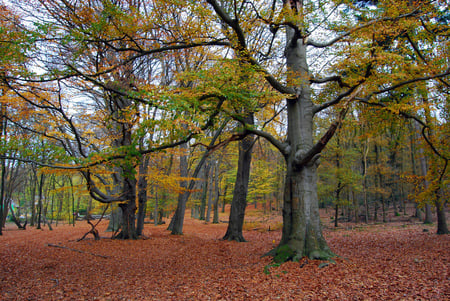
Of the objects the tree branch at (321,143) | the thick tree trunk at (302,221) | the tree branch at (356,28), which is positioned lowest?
the thick tree trunk at (302,221)

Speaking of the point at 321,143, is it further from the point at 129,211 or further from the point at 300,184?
the point at 129,211

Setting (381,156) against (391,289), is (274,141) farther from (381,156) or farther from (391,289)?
(381,156)

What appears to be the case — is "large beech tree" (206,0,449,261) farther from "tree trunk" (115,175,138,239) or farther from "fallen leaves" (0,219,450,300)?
"tree trunk" (115,175,138,239)

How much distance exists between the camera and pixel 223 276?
5.30 metres

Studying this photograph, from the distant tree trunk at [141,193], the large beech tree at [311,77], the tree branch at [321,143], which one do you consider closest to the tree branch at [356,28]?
the large beech tree at [311,77]

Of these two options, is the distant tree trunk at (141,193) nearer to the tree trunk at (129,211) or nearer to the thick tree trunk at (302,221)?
the tree trunk at (129,211)

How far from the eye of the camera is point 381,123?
312 inches

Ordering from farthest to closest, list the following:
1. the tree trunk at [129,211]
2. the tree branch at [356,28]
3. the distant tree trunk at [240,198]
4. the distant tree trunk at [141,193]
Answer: the distant tree trunk at [141,193] < the distant tree trunk at [240,198] < the tree trunk at [129,211] < the tree branch at [356,28]

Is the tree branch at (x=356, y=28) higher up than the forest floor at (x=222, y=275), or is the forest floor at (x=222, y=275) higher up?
the tree branch at (x=356, y=28)

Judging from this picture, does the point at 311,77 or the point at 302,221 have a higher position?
the point at 311,77

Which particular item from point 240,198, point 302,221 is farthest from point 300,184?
point 240,198

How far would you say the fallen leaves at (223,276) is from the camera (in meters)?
4.04

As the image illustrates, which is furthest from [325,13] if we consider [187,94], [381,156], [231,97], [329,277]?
[381,156]

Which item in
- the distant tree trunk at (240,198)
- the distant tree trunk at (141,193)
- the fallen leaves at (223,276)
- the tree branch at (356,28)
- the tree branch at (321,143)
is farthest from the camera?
the distant tree trunk at (141,193)
